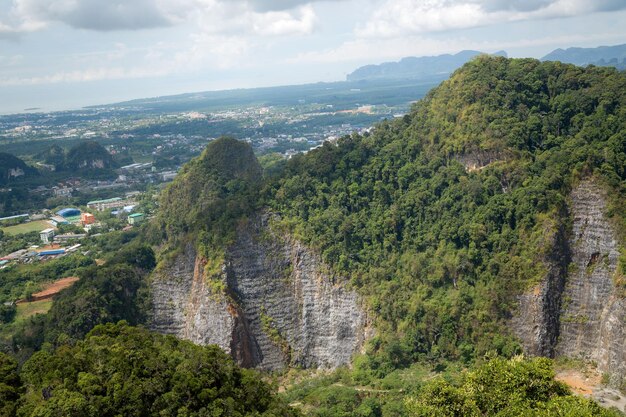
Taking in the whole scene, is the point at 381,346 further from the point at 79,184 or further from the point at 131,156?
the point at 131,156

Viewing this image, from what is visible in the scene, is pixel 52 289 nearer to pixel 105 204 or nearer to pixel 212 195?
pixel 212 195

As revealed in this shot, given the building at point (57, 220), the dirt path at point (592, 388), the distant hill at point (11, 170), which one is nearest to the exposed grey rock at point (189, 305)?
the dirt path at point (592, 388)

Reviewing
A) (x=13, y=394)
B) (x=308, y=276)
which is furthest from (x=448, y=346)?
(x=13, y=394)

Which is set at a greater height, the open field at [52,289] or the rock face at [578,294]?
the rock face at [578,294]

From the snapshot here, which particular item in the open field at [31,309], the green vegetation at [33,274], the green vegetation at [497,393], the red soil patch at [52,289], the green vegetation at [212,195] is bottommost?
the open field at [31,309]

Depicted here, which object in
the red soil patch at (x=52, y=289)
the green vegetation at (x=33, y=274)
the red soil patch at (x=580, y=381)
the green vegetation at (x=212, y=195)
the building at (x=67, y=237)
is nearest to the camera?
the red soil patch at (x=580, y=381)

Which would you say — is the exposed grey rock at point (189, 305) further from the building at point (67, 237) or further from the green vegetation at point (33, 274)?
the building at point (67, 237)

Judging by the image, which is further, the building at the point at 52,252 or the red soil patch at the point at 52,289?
the building at the point at 52,252

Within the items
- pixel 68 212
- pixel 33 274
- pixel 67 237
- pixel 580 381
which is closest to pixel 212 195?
pixel 33 274
